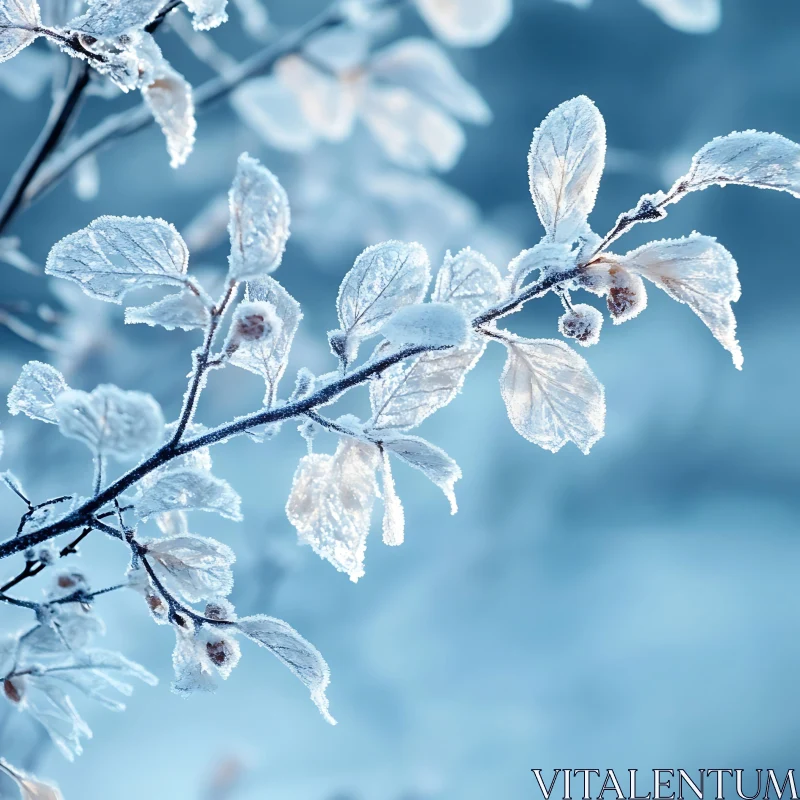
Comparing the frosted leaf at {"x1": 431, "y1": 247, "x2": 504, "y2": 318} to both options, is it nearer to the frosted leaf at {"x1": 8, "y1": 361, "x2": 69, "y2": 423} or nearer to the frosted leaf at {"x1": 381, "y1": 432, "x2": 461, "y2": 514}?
the frosted leaf at {"x1": 381, "y1": 432, "x2": 461, "y2": 514}

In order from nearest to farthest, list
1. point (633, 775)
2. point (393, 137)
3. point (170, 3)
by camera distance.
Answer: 1. point (170, 3)
2. point (393, 137)
3. point (633, 775)

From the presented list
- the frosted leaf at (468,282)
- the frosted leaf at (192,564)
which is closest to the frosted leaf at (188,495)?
the frosted leaf at (192,564)

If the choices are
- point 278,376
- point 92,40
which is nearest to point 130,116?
point 92,40

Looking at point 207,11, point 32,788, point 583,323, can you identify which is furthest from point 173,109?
point 32,788

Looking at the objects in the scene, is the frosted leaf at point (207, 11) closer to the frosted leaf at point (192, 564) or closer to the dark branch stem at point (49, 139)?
the dark branch stem at point (49, 139)

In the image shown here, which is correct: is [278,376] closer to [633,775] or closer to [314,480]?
[314,480]
